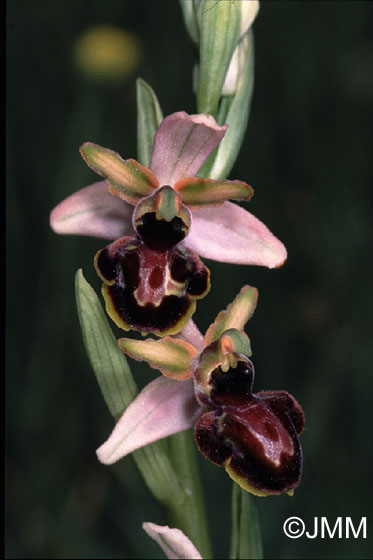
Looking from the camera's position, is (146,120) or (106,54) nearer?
(146,120)

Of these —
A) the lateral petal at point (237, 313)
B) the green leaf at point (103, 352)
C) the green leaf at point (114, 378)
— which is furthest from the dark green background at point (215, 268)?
the lateral petal at point (237, 313)

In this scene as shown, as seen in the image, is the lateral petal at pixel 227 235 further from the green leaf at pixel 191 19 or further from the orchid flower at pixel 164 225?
the green leaf at pixel 191 19

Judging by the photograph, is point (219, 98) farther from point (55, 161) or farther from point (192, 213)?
point (55, 161)

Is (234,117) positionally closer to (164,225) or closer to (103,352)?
(164,225)

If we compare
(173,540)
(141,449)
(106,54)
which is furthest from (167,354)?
(106,54)

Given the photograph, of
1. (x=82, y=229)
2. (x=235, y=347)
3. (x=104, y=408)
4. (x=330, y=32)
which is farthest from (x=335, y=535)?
(x=330, y=32)

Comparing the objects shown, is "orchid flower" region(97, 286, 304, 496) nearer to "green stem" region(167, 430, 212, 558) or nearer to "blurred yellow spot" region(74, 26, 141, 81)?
"green stem" region(167, 430, 212, 558)

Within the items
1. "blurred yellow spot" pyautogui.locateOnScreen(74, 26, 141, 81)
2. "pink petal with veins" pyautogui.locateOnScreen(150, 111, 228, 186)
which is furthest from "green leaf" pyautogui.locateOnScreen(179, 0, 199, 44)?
"blurred yellow spot" pyautogui.locateOnScreen(74, 26, 141, 81)
